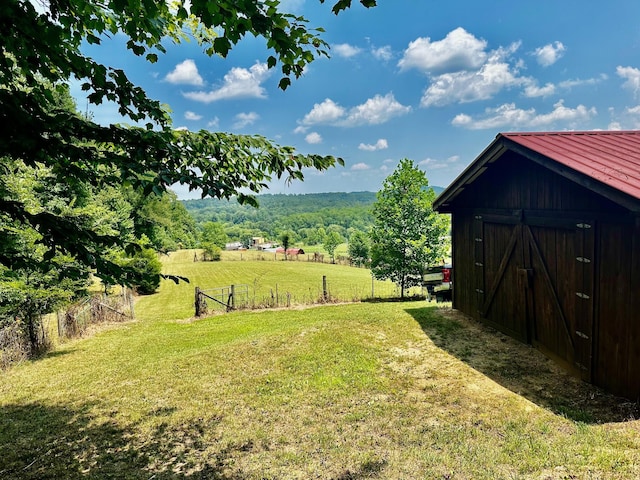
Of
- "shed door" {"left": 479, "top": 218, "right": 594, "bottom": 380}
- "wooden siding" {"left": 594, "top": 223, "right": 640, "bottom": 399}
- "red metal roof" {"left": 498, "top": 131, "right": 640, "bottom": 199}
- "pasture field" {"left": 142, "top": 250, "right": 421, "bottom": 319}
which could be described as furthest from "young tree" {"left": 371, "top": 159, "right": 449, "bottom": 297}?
"wooden siding" {"left": 594, "top": 223, "right": 640, "bottom": 399}

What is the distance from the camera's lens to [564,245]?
626 cm

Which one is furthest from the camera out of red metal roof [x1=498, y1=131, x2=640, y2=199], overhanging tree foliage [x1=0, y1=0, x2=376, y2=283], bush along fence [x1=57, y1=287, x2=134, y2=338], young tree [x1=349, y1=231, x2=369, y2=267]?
young tree [x1=349, y1=231, x2=369, y2=267]

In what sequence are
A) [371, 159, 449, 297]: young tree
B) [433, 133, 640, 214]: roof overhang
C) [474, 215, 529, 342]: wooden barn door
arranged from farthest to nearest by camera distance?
[371, 159, 449, 297]: young tree, [474, 215, 529, 342]: wooden barn door, [433, 133, 640, 214]: roof overhang

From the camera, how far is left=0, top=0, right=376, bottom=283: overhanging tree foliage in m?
2.70

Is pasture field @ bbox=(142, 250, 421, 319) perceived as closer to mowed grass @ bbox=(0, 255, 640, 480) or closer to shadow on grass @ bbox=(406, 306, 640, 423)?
shadow on grass @ bbox=(406, 306, 640, 423)

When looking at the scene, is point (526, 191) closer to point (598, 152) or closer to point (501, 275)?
point (598, 152)

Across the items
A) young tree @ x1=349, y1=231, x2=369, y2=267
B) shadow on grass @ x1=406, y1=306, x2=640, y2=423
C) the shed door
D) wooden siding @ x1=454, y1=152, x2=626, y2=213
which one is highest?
wooden siding @ x1=454, y1=152, x2=626, y2=213

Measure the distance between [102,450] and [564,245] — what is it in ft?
24.0

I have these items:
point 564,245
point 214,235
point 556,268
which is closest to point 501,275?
point 556,268

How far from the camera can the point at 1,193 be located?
416 centimetres

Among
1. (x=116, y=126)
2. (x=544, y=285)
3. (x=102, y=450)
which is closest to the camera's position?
(x=116, y=126)

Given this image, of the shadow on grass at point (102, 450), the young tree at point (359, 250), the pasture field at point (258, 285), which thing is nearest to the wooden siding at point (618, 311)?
the shadow on grass at point (102, 450)

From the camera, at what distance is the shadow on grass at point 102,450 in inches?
165

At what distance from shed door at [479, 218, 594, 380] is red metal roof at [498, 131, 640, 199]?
900 millimetres
